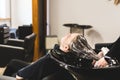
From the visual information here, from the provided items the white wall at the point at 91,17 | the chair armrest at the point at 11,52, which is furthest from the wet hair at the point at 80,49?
the white wall at the point at 91,17

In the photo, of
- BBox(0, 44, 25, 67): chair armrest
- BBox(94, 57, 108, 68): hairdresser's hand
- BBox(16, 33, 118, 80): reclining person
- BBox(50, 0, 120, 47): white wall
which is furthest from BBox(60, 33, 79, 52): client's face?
BBox(50, 0, 120, 47): white wall

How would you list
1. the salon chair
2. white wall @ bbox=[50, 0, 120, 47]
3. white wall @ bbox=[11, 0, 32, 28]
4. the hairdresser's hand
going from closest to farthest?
1. the hairdresser's hand
2. the salon chair
3. white wall @ bbox=[50, 0, 120, 47]
4. white wall @ bbox=[11, 0, 32, 28]

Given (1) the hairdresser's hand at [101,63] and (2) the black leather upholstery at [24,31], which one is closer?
(1) the hairdresser's hand at [101,63]

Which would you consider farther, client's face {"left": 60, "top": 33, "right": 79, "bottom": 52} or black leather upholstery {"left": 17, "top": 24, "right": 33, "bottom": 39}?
black leather upholstery {"left": 17, "top": 24, "right": 33, "bottom": 39}

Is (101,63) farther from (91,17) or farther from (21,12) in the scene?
(21,12)

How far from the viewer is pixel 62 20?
15.8ft

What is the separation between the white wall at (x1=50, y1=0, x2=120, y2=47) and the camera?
4352mm

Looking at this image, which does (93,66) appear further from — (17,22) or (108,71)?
(17,22)

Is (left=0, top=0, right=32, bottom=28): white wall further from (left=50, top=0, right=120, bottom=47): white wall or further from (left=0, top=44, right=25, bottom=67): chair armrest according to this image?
(left=0, top=44, right=25, bottom=67): chair armrest

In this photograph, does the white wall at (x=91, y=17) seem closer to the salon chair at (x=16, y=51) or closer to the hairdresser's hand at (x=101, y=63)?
the salon chair at (x=16, y=51)

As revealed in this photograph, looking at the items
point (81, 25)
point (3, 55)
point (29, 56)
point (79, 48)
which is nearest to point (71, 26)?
point (81, 25)

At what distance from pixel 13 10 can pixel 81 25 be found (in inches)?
66.9

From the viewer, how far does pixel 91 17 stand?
4523 millimetres

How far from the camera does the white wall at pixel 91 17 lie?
4352mm
